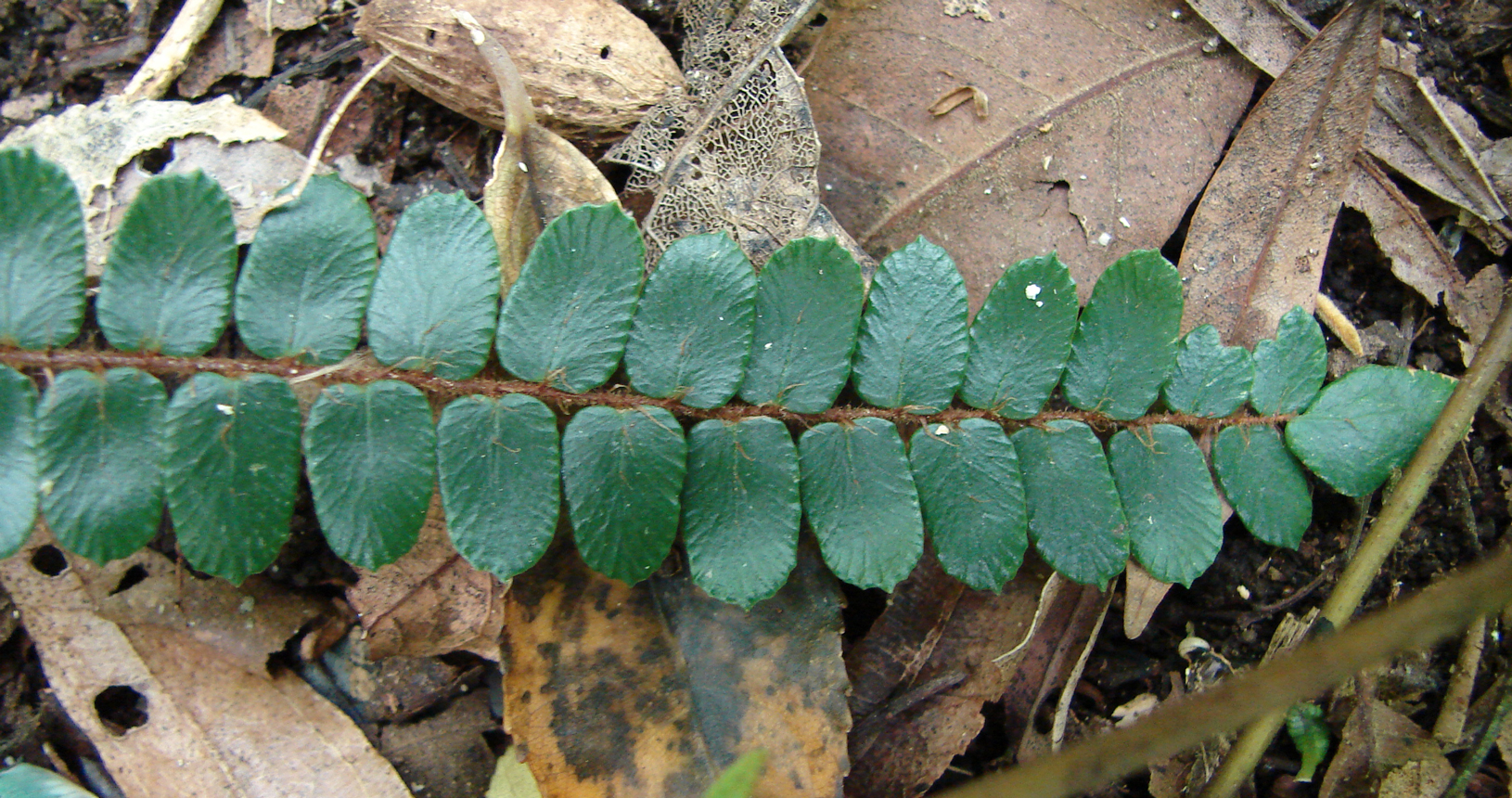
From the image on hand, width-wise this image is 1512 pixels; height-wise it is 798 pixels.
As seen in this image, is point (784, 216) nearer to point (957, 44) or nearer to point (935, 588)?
point (957, 44)

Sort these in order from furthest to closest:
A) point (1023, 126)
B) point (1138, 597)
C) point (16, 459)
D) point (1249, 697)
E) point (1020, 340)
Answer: point (1023, 126) → point (1138, 597) → point (1020, 340) → point (16, 459) → point (1249, 697)

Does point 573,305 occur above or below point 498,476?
above

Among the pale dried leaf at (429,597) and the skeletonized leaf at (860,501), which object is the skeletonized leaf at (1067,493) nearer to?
the skeletonized leaf at (860,501)

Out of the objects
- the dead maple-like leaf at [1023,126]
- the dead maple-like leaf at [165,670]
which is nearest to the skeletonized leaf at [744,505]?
the dead maple-like leaf at [1023,126]

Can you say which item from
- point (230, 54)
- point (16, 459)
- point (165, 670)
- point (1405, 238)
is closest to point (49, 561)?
point (165, 670)

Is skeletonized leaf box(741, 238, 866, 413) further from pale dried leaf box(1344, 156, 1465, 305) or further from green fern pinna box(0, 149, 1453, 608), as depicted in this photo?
pale dried leaf box(1344, 156, 1465, 305)

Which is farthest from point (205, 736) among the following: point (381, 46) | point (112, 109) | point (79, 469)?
point (381, 46)

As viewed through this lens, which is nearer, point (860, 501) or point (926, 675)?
point (860, 501)

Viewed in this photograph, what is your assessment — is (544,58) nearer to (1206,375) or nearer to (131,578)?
(131,578)

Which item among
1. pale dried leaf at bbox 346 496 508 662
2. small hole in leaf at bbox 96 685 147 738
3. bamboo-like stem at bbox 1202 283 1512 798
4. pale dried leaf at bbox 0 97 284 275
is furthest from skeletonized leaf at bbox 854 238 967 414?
small hole in leaf at bbox 96 685 147 738
